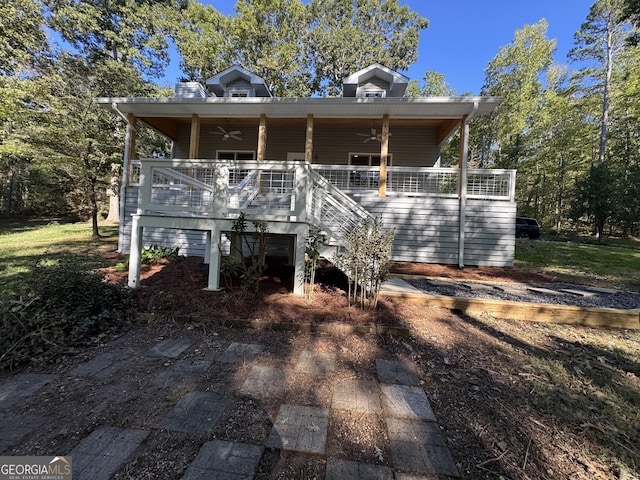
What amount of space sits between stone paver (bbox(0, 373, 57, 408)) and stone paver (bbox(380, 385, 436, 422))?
2.66 metres

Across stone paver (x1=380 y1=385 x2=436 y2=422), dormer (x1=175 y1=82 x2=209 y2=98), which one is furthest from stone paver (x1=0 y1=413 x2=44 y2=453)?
dormer (x1=175 y1=82 x2=209 y2=98)

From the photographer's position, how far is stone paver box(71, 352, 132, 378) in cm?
233

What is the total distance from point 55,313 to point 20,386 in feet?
3.26

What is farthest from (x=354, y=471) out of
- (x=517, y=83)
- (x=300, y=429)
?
(x=517, y=83)

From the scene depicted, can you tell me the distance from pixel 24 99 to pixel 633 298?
55.0 feet

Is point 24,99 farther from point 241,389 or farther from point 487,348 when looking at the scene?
point 487,348

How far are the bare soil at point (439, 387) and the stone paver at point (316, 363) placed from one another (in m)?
0.09

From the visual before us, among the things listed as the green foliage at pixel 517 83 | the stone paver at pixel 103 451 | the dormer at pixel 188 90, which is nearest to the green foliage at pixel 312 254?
the stone paver at pixel 103 451

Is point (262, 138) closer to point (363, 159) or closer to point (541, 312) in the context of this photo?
point (363, 159)

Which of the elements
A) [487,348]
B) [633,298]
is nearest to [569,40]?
[633,298]

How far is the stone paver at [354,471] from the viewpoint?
142cm

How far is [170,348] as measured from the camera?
9.23ft

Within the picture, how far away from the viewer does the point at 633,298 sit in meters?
4.52

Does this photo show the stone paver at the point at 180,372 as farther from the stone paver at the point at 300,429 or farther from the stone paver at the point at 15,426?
the stone paver at the point at 300,429
